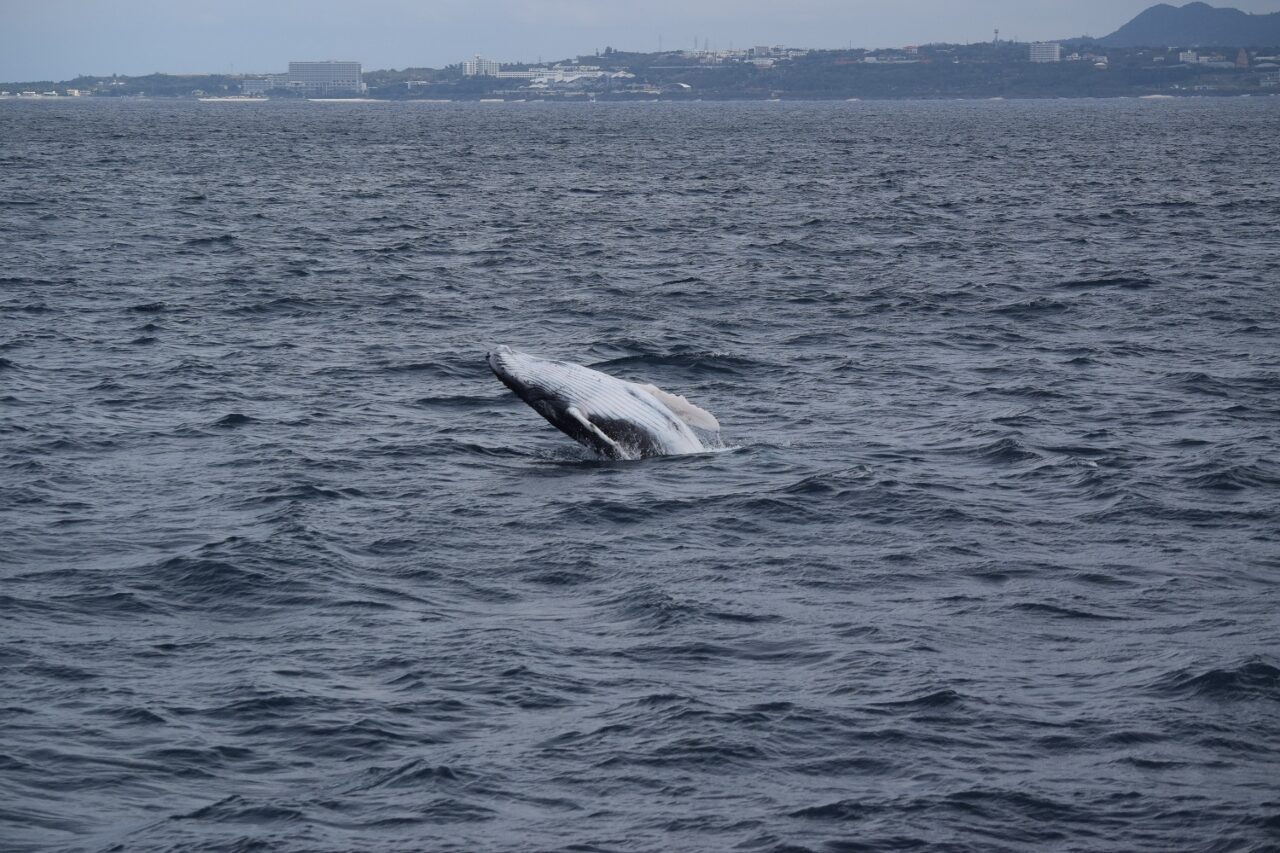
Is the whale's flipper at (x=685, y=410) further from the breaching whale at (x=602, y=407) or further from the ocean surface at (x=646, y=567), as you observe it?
the ocean surface at (x=646, y=567)

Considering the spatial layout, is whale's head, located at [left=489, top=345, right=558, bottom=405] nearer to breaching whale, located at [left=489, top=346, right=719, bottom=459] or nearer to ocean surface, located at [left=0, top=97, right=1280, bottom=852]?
breaching whale, located at [left=489, top=346, right=719, bottom=459]

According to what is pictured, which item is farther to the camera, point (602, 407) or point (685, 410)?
point (685, 410)

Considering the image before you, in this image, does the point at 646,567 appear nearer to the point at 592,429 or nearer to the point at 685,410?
the point at 592,429

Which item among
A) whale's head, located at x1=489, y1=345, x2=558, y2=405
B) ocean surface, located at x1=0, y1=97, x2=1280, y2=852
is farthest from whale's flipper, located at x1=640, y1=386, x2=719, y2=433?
whale's head, located at x1=489, y1=345, x2=558, y2=405

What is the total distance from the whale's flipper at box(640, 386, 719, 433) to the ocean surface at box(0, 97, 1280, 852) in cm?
70

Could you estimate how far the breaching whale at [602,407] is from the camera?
21.5 meters

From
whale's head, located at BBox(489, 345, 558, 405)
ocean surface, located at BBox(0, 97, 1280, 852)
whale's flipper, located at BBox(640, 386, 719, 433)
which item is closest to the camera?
ocean surface, located at BBox(0, 97, 1280, 852)

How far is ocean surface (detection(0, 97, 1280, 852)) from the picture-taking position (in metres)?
12.3

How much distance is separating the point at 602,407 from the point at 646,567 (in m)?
A: 4.43

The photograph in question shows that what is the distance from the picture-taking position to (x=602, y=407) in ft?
71.6

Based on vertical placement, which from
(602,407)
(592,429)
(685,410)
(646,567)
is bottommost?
(646,567)

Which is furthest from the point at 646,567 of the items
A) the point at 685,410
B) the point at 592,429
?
the point at 685,410

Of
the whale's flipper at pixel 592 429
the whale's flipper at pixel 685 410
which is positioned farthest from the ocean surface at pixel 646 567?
the whale's flipper at pixel 685 410

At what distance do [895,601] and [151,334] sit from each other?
21.7m
